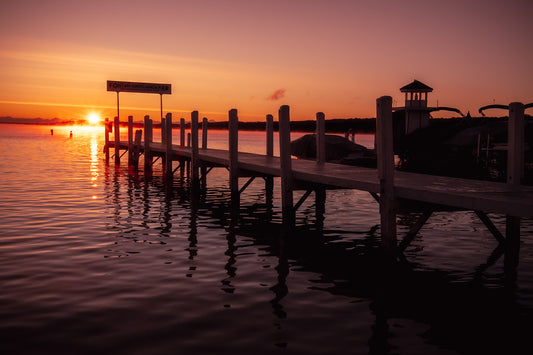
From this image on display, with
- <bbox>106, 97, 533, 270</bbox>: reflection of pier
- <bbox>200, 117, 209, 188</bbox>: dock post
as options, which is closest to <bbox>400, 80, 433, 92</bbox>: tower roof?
<bbox>200, 117, 209, 188</bbox>: dock post

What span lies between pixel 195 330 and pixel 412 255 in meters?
5.26

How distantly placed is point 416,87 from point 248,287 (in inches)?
1255

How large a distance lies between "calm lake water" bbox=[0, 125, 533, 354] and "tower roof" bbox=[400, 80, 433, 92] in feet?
77.5

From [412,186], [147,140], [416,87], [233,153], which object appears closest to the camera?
[412,186]

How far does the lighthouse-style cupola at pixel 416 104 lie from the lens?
36625mm

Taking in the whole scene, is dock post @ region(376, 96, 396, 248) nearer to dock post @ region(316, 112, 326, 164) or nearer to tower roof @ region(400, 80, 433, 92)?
dock post @ region(316, 112, 326, 164)

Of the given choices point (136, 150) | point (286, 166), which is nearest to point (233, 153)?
point (286, 166)

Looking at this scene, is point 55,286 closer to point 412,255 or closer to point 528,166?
point 412,255

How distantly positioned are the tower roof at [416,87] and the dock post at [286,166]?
26.4 m

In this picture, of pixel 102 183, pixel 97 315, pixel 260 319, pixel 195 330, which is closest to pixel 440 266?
pixel 260 319

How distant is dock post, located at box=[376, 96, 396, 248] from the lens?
29.4 feet

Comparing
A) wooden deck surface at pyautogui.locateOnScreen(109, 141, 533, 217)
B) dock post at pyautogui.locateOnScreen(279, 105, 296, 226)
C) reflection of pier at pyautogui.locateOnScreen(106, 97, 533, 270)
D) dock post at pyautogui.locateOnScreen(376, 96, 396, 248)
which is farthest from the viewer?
dock post at pyautogui.locateOnScreen(279, 105, 296, 226)

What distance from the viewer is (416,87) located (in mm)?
37094

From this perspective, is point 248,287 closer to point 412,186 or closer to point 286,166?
point 412,186
